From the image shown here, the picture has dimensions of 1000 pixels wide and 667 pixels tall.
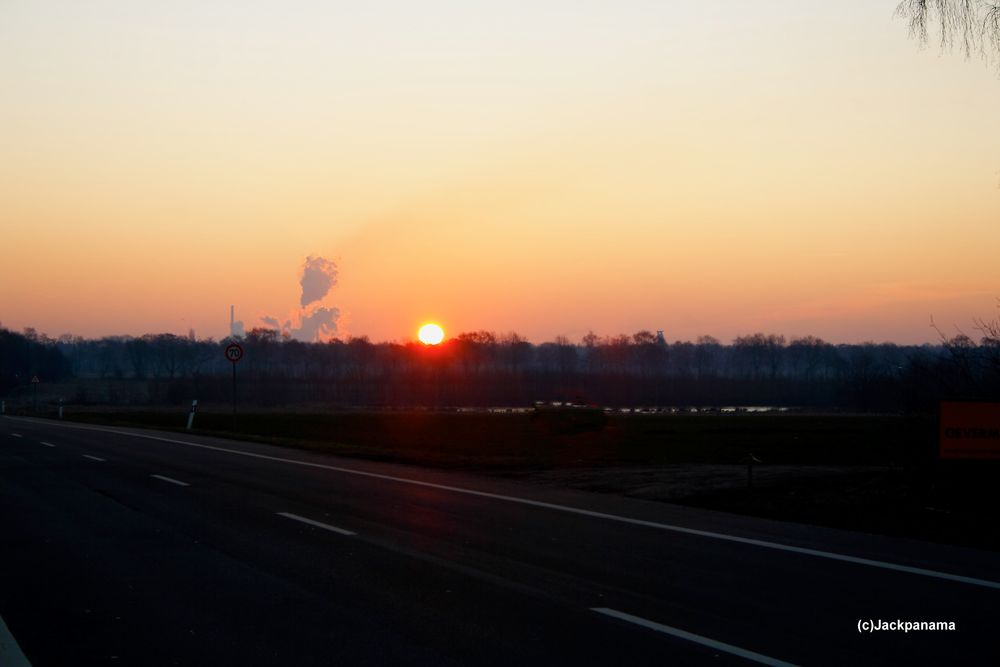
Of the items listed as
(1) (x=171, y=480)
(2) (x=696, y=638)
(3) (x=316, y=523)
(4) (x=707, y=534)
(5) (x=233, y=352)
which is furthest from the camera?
(5) (x=233, y=352)

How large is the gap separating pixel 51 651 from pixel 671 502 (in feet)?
35.7

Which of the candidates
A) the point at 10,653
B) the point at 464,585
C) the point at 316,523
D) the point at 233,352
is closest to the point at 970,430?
the point at 464,585

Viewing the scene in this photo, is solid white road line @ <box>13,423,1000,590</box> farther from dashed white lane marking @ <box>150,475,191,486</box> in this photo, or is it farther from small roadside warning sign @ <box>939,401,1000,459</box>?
small roadside warning sign @ <box>939,401,1000,459</box>

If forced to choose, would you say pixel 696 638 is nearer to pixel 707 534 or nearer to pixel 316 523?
pixel 707 534

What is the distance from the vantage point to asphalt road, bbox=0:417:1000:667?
24.6 ft

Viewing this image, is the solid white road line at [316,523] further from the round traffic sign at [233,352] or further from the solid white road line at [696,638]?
the round traffic sign at [233,352]

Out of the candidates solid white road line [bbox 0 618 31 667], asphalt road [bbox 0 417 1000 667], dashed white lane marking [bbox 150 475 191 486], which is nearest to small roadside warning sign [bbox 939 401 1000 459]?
asphalt road [bbox 0 417 1000 667]

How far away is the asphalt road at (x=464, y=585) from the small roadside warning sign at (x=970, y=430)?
3647 millimetres

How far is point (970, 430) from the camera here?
50.9ft

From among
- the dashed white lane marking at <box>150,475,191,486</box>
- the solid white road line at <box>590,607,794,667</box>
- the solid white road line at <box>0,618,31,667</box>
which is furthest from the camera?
the dashed white lane marking at <box>150,475,191,486</box>

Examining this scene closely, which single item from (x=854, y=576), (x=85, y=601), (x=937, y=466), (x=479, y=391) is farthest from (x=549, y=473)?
(x=479, y=391)

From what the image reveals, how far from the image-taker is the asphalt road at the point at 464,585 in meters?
7.50

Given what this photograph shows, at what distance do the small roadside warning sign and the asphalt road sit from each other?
3.65 m

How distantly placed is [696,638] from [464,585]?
2800 millimetres
